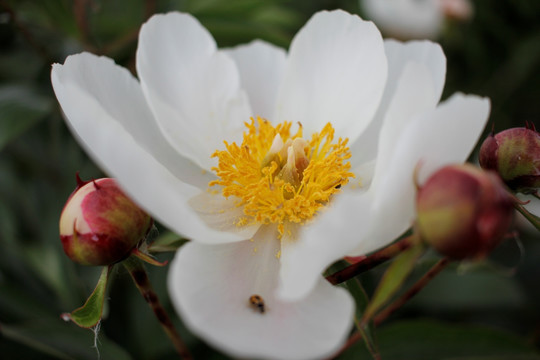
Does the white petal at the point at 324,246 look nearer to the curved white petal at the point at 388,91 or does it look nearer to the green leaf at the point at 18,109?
the curved white petal at the point at 388,91

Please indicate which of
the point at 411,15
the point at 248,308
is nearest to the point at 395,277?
the point at 248,308

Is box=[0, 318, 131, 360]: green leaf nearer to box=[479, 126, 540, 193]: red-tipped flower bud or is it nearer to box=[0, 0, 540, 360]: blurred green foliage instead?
box=[0, 0, 540, 360]: blurred green foliage

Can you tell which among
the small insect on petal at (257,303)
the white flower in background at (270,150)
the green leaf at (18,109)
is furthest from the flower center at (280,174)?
the green leaf at (18,109)

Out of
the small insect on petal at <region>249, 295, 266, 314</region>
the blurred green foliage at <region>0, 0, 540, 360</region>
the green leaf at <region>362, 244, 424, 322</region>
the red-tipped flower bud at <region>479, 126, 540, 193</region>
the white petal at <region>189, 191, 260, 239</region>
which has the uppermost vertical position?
the red-tipped flower bud at <region>479, 126, 540, 193</region>

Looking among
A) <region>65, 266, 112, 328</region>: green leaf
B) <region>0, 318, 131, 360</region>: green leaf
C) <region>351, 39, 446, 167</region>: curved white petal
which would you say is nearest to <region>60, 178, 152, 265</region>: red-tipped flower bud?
<region>65, 266, 112, 328</region>: green leaf

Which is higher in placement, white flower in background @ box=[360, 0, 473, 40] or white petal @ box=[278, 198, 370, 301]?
white petal @ box=[278, 198, 370, 301]

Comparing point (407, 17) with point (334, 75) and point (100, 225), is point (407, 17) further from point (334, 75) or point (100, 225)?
point (100, 225)
